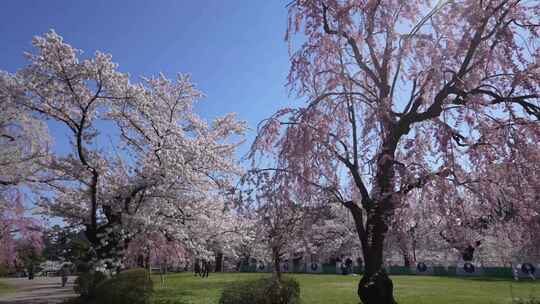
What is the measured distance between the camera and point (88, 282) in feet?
54.0

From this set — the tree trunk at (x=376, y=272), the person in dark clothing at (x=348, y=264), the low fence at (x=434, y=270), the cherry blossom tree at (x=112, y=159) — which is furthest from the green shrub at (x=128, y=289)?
the person in dark clothing at (x=348, y=264)

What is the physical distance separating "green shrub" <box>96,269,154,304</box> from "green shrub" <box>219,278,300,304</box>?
16.7 feet

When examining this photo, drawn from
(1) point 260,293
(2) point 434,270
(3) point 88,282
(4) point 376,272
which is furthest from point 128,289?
(2) point 434,270

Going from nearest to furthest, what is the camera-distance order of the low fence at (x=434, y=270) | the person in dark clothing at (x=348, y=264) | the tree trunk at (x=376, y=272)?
the tree trunk at (x=376, y=272), the low fence at (x=434, y=270), the person in dark clothing at (x=348, y=264)

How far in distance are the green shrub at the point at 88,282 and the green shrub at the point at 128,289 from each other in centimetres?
230

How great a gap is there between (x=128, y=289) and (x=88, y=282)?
474 centimetres

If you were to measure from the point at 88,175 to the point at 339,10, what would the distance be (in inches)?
388

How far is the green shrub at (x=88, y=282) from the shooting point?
626 inches

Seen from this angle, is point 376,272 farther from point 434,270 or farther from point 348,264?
point 348,264

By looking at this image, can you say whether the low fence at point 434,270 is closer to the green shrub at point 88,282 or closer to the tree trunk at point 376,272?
the tree trunk at point 376,272

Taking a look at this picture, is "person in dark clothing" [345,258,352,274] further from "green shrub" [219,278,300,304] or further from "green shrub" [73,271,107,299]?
"green shrub" [219,278,300,304]

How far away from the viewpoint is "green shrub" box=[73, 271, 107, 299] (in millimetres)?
15907

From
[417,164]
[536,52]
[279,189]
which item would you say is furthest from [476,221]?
[279,189]

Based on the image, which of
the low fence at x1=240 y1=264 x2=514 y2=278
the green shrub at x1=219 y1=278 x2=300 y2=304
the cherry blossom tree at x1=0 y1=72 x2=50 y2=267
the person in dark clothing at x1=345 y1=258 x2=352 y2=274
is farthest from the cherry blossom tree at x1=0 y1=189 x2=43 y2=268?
the person in dark clothing at x1=345 y1=258 x2=352 y2=274
